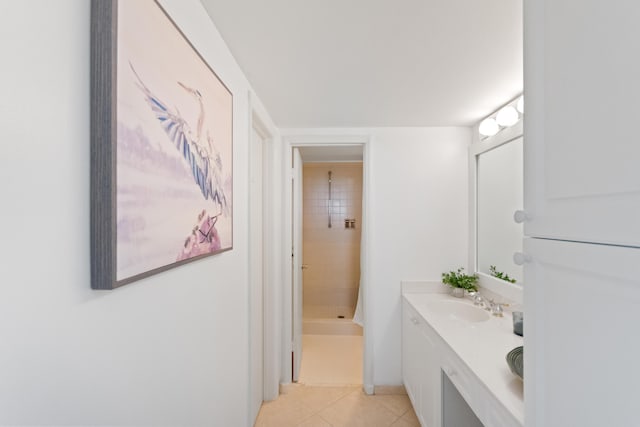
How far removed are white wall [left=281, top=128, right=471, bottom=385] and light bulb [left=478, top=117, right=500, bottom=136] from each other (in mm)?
287

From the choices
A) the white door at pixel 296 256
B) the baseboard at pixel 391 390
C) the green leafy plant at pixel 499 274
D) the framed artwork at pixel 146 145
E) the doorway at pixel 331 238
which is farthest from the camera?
the doorway at pixel 331 238

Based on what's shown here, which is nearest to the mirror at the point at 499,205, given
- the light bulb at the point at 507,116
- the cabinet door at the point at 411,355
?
the light bulb at the point at 507,116

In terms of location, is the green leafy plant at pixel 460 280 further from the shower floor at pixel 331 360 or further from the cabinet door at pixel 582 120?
the cabinet door at pixel 582 120

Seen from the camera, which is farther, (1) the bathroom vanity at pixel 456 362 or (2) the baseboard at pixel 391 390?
(2) the baseboard at pixel 391 390

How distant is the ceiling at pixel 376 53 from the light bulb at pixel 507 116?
70 mm

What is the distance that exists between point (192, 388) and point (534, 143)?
1318 millimetres

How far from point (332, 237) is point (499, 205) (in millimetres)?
2383

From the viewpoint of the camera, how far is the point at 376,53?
4.64 feet

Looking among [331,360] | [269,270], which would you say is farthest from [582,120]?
[331,360]

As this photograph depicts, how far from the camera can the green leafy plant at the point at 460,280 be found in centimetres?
236

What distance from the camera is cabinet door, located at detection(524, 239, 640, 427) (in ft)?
1.72

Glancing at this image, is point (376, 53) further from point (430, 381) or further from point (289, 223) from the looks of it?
point (430, 381)

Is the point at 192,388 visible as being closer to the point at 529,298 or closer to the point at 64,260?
the point at 64,260

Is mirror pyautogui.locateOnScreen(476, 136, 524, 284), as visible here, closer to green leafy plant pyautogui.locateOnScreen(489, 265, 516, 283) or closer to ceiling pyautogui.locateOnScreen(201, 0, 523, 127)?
green leafy plant pyautogui.locateOnScreen(489, 265, 516, 283)
